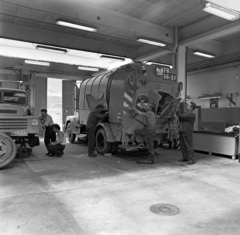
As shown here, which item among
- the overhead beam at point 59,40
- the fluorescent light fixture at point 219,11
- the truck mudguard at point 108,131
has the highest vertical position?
the overhead beam at point 59,40

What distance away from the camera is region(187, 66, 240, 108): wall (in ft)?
44.6

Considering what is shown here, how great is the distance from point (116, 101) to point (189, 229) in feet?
15.9

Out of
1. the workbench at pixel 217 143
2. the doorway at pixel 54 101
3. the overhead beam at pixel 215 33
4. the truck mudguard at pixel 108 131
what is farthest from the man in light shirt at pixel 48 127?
the doorway at pixel 54 101

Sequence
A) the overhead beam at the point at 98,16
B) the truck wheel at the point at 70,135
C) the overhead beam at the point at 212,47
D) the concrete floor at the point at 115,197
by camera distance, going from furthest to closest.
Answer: the overhead beam at the point at 212,47
the truck wheel at the point at 70,135
the overhead beam at the point at 98,16
the concrete floor at the point at 115,197

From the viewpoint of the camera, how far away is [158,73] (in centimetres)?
757

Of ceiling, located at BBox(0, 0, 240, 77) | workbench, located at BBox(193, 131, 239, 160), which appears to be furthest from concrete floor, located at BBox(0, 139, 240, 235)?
ceiling, located at BBox(0, 0, 240, 77)

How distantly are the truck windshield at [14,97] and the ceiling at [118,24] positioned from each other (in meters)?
2.76

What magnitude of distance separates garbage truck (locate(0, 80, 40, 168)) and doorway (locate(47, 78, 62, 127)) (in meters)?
10.1

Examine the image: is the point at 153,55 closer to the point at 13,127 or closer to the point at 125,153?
the point at 125,153

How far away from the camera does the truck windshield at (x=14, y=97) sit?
25.0 feet

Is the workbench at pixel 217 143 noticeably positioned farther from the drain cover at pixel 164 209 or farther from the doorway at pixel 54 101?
the doorway at pixel 54 101

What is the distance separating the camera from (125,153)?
8289 millimetres

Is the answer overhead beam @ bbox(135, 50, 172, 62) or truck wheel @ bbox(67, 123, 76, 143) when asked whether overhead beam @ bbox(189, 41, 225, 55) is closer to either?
overhead beam @ bbox(135, 50, 172, 62)

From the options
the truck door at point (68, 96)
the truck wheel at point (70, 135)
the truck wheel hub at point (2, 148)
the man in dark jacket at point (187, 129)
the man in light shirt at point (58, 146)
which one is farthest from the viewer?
the truck door at point (68, 96)
